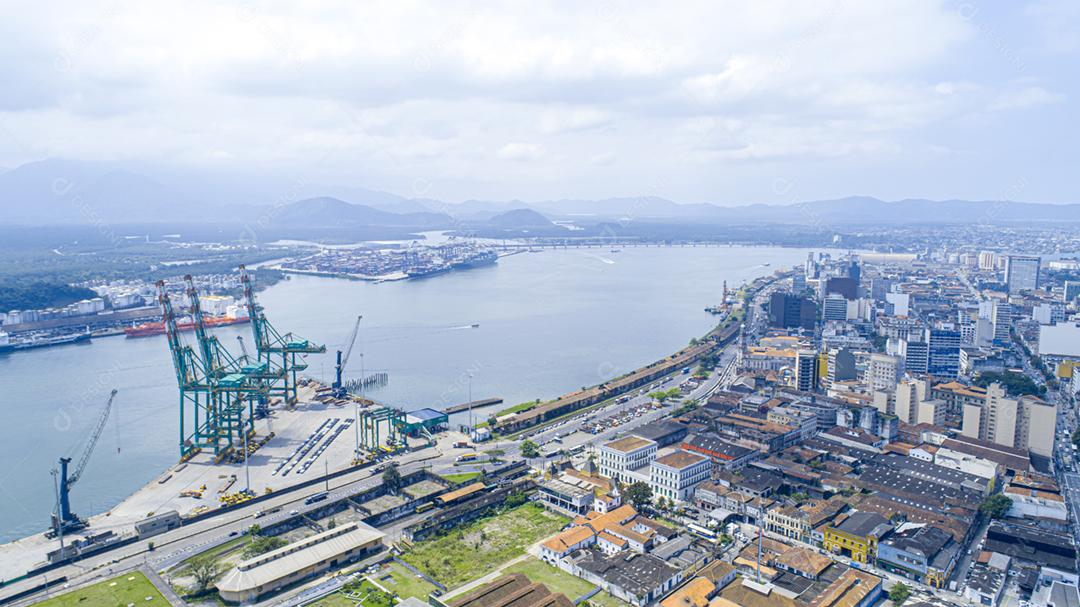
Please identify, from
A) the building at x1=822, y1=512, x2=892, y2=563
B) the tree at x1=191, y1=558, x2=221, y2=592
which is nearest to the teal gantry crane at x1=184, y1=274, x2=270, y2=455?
the tree at x1=191, y1=558, x2=221, y2=592

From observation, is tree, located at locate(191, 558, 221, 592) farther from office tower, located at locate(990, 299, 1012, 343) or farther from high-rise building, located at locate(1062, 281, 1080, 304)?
high-rise building, located at locate(1062, 281, 1080, 304)

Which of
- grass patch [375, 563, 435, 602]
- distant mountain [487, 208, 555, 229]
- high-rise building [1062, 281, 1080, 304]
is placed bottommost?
grass patch [375, 563, 435, 602]

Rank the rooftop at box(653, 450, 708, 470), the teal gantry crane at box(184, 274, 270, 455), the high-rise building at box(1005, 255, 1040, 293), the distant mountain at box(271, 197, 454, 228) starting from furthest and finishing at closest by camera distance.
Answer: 1. the distant mountain at box(271, 197, 454, 228)
2. the high-rise building at box(1005, 255, 1040, 293)
3. the teal gantry crane at box(184, 274, 270, 455)
4. the rooftop at box(653, 450, 708, 470)

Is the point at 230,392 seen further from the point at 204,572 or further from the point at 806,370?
the point at 806,370

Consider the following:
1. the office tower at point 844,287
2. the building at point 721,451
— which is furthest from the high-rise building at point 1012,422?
the office tower at point 844,287

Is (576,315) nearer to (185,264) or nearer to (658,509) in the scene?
(658,509)

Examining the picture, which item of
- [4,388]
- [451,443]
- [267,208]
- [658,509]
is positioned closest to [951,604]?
[658,509]
